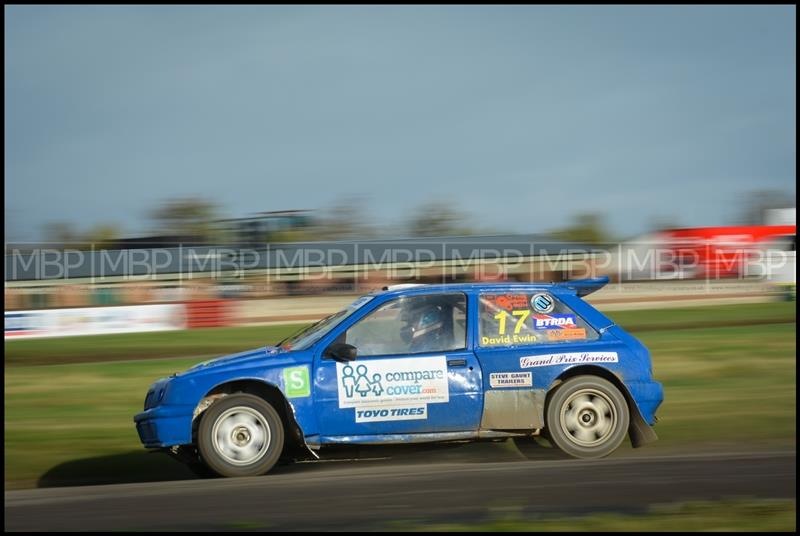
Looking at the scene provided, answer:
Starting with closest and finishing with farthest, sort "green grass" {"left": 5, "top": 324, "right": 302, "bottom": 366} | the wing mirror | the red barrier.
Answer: the wing mirror
"green grass" {"left": 5, "top": 324, "right": 302, "bottom": 366}
the red barrier

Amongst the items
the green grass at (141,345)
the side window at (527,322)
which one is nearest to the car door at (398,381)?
the side window at (527,322)

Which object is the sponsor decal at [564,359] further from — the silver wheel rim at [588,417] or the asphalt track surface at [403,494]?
the asphalt track surface at [403,494]

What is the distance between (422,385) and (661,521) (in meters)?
2.64

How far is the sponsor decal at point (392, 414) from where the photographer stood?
7.16 meters

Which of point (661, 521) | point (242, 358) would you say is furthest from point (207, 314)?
point (661, 521)

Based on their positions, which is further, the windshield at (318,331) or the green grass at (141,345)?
the green grass at (141,345)

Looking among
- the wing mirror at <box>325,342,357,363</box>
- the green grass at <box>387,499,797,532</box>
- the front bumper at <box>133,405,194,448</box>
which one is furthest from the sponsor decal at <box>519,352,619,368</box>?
the front bumper at <box>133,405,194,448</box>

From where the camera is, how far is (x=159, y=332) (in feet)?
86.2

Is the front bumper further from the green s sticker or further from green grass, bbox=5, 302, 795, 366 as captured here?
green grass, bbox=5, 302, 795, 366

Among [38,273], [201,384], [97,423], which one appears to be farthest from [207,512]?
[38,273]

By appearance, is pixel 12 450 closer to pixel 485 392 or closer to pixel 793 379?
pixel 485 392

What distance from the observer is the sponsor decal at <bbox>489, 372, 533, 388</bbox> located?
7.30 meters

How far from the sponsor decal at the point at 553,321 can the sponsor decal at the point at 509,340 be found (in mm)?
110

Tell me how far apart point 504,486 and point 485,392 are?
1.28 metres
